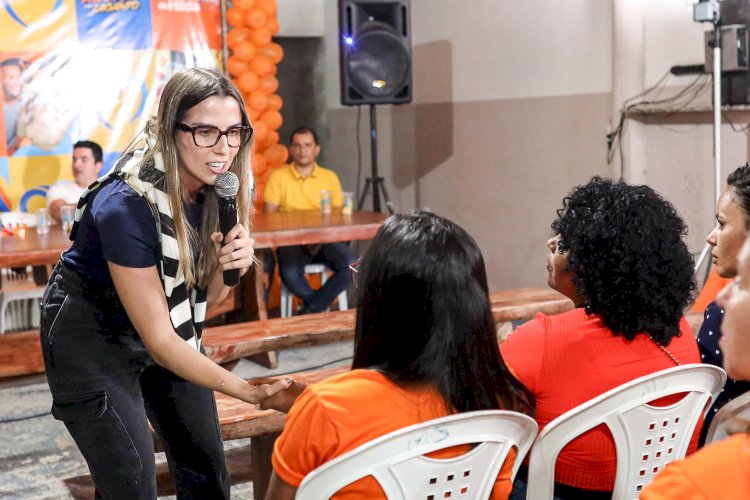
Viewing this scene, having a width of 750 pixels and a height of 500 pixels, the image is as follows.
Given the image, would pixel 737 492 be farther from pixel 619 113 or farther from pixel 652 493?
pixel 619 113

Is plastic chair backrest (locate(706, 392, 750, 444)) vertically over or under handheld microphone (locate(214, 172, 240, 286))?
under

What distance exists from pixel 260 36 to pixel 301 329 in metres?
3.13

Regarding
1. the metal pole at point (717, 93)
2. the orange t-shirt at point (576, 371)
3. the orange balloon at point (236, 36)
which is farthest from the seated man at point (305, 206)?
the orange t-shirt at point (576, 371)

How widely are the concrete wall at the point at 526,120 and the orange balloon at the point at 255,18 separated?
3.60ft

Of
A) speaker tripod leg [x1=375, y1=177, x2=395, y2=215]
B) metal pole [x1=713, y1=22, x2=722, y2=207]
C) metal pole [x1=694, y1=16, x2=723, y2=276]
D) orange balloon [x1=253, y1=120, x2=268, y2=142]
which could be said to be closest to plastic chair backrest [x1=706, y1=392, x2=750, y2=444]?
metal pole [x1=694, y1=16, x2=723, y2=276]

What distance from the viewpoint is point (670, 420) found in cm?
168

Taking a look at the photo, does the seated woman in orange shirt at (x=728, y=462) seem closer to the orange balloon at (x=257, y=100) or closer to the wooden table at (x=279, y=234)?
the wooden table at (x=279, y=234)

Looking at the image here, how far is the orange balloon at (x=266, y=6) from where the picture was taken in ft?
19.4

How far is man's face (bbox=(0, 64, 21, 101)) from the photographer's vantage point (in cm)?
536

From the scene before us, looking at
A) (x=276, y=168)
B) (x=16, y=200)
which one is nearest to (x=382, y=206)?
(x=276, y=168)

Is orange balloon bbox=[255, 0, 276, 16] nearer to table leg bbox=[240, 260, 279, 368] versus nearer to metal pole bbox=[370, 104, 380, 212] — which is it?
metal pole bbox=[370, 104, 380, 212]

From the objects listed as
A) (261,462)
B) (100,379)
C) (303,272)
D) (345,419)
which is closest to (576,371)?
(345,419)

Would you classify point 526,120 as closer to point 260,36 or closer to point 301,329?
point 260,36

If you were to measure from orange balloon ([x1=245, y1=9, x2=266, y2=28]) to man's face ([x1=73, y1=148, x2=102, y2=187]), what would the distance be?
1.48 meters
